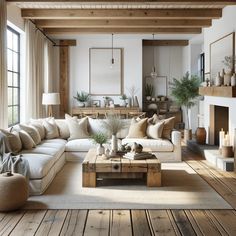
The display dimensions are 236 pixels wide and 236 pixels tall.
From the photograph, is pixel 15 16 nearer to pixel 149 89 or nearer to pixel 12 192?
pixel 12 192

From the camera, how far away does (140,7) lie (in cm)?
740

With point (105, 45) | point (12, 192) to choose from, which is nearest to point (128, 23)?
point (105, 45)

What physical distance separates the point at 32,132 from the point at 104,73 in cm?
532

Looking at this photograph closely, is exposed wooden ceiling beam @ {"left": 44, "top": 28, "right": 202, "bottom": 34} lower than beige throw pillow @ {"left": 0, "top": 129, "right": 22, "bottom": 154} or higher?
higher

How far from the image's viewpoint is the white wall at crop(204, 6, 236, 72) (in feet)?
23.1

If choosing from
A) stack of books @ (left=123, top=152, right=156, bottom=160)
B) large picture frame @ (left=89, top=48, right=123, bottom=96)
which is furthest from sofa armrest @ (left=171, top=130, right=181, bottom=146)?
large picture frame @ (left=89, top=48, right=123, bottom=96)

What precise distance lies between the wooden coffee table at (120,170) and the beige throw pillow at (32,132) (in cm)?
159

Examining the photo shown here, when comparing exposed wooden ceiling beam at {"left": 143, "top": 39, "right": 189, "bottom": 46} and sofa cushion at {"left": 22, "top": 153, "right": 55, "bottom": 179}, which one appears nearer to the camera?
sofa cushion at {"left": 22, "top": 153, "right": 55, "bottom": 179}

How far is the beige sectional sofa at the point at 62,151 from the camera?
4930 mm

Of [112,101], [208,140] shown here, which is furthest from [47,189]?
[112,101]

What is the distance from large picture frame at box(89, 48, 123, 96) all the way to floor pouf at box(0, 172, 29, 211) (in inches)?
293

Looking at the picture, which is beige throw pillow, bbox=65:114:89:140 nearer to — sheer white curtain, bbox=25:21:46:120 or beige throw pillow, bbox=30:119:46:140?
beige throw pillow, bbox=30:119:46:140

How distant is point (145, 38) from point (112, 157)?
6.59 metres

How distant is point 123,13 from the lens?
7.55m
